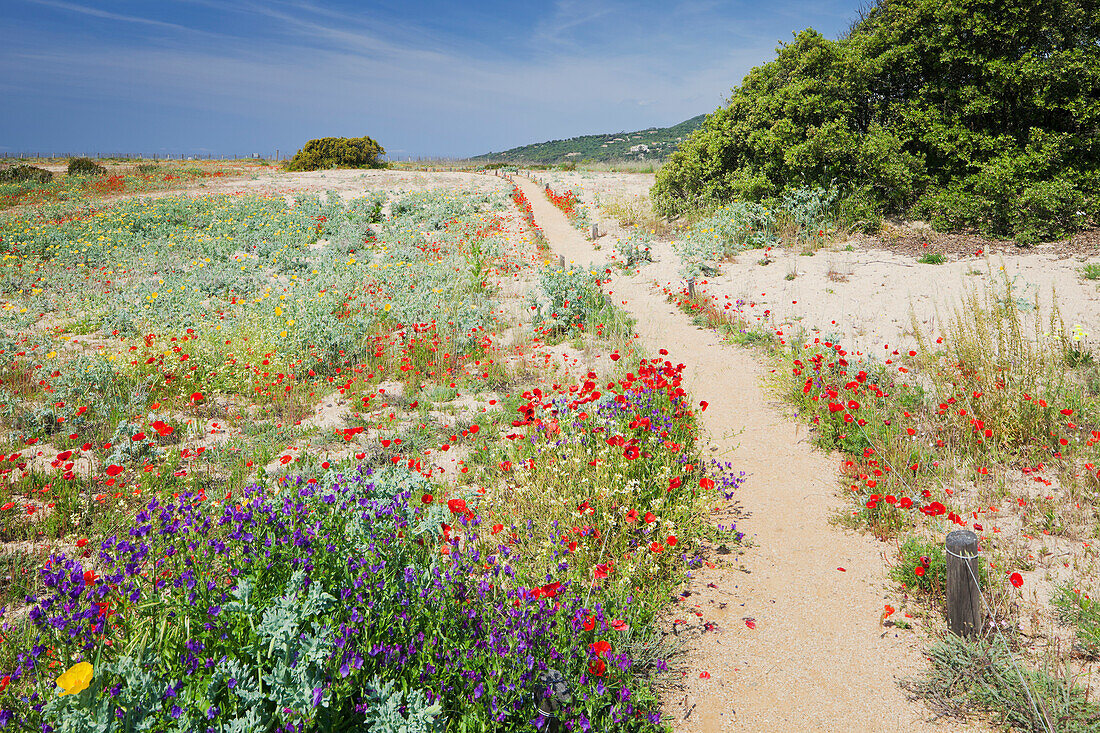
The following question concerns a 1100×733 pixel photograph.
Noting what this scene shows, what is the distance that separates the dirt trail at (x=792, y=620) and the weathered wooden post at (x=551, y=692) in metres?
0.82

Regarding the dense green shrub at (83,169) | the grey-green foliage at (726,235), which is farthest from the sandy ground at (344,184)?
the grey-green foliage at (726,235)

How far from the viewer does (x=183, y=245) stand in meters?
15.4

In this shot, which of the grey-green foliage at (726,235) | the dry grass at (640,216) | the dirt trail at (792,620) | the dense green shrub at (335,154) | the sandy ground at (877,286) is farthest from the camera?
the dense green shrub at (335,154)

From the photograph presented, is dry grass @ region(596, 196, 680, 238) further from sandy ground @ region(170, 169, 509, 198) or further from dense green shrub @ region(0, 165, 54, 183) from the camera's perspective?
dense green shrub @ region(0, 165, 54, 183)

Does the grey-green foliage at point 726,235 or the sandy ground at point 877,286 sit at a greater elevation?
the grey-green foliage at point 726,235

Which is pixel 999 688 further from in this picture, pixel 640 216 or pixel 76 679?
pixel 640 216

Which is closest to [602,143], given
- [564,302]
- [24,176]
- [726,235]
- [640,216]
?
[24,176]

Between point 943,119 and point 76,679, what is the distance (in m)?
15.6

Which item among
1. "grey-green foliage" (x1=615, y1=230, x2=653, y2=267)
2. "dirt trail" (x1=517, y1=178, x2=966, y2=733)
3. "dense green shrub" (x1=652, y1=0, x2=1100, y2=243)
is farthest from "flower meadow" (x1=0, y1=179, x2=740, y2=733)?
"dense green shrub" (x1=652, y1=0, x2=1100, y2=243)

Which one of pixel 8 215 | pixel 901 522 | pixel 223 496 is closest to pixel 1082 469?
pixel 901 522

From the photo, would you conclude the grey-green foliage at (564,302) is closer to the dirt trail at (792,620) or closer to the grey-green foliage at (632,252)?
the dirt trail at (792,620)

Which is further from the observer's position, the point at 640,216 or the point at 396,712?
the point at 640,216

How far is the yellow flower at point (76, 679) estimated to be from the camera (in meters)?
1.58

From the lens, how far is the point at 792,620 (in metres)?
3.66
